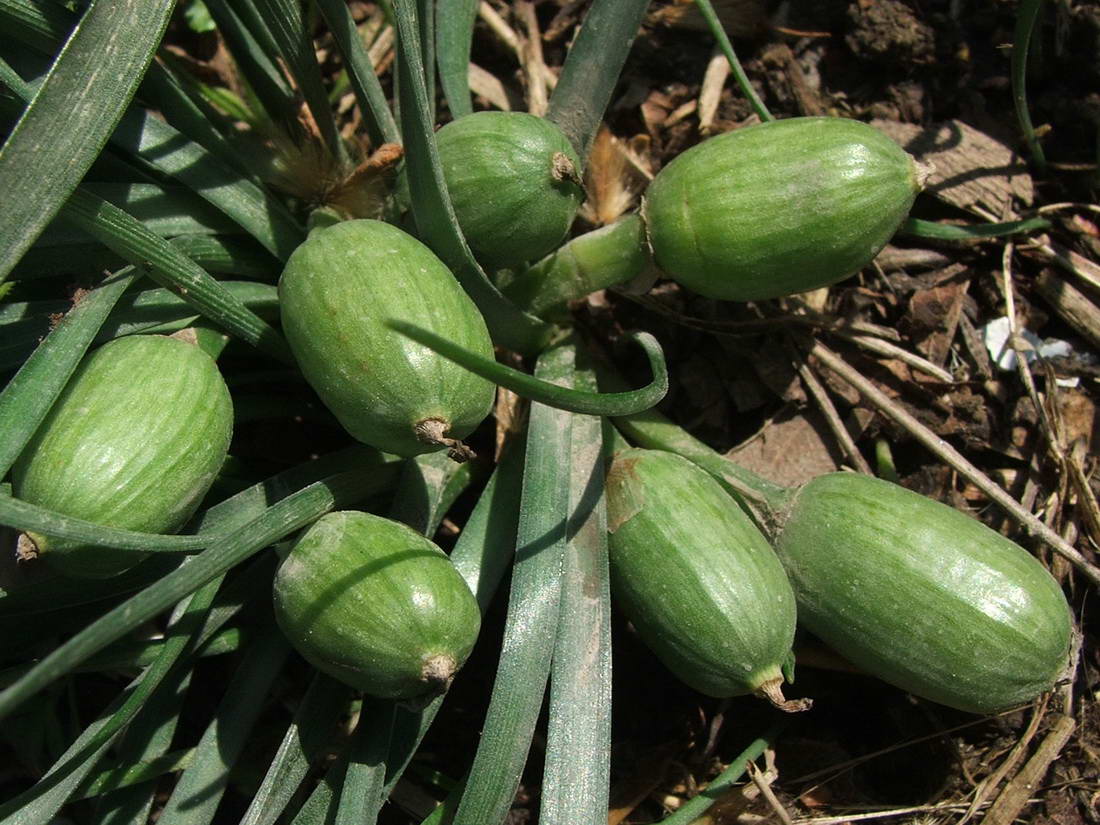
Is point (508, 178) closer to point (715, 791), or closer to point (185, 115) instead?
point (185, 115)

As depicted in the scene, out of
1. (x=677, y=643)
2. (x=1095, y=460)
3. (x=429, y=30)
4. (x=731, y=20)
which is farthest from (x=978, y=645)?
(x=731, y=20)

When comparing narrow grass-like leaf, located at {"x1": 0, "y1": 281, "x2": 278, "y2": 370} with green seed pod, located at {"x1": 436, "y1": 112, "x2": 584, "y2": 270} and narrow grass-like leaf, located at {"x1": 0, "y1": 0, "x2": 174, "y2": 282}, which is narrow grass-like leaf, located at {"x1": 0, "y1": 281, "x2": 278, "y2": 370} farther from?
green seed pod, located at {"x1": 436, "y1": 112, "x2": 584, "y2": 270}

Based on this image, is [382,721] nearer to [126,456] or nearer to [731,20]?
[126,456]

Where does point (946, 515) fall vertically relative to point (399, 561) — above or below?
below

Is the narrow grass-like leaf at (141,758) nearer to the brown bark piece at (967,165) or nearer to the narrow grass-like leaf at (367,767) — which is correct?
the narrow grass-like leaf at (367,767)

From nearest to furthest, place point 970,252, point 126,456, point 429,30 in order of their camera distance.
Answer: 1. point 126,456
2. point 429,30
3. point 970,252

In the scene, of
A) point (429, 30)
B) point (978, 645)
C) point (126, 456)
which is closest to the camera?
point (126, 456)

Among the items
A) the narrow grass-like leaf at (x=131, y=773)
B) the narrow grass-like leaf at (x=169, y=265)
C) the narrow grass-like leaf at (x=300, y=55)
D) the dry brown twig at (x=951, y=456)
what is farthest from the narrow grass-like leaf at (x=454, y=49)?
the narrow grass-like leaf at (x=131, y=773)

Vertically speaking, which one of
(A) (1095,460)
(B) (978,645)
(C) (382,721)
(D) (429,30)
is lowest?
(A) (1095,460)

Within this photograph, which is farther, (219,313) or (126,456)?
(219,313)
